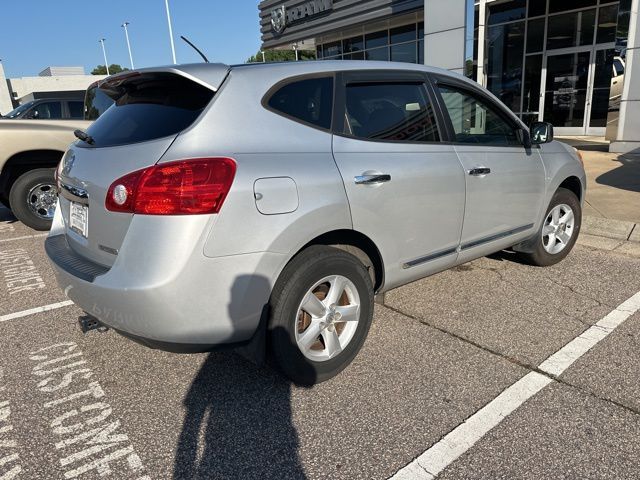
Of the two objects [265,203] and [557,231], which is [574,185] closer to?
[557,231]

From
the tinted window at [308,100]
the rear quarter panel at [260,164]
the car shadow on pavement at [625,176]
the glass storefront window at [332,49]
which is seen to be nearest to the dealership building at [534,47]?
the car shadow on pavement at [625,176]

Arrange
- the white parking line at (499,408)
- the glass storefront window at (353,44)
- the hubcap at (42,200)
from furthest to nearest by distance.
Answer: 1. the glass storefront window at (353,44)
2. the hubcap at (42,200)
3. the white parking line at (499,408)

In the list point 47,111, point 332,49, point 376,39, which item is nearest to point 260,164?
point 47,111

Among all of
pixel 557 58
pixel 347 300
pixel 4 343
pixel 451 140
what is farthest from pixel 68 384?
pixel 557 58

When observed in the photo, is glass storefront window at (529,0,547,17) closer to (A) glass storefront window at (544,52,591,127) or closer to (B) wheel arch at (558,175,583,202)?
(A) glass storefront window at (544,52,591,127)

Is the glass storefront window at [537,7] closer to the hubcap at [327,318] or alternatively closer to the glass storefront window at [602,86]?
the glass storefront window at [602,86]

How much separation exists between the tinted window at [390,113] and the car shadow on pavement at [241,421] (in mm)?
1163

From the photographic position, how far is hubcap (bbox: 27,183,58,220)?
666 cm

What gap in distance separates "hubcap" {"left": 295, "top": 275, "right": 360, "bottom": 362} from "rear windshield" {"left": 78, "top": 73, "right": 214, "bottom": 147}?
1092mm

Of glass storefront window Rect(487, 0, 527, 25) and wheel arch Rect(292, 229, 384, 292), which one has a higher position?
glass storefront window Rect(487, 0, 527, 25)

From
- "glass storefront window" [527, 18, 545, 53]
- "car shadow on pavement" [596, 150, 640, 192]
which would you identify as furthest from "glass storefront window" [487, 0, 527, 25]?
"car shadow on pavement" [596, 150, 640, 192]

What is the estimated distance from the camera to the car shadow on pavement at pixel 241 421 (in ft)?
7.24

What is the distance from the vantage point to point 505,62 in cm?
1462

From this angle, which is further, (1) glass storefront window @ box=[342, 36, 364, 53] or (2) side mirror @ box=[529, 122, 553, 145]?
(1) glass storefront window @ box=[342, 36, 364, 53]
